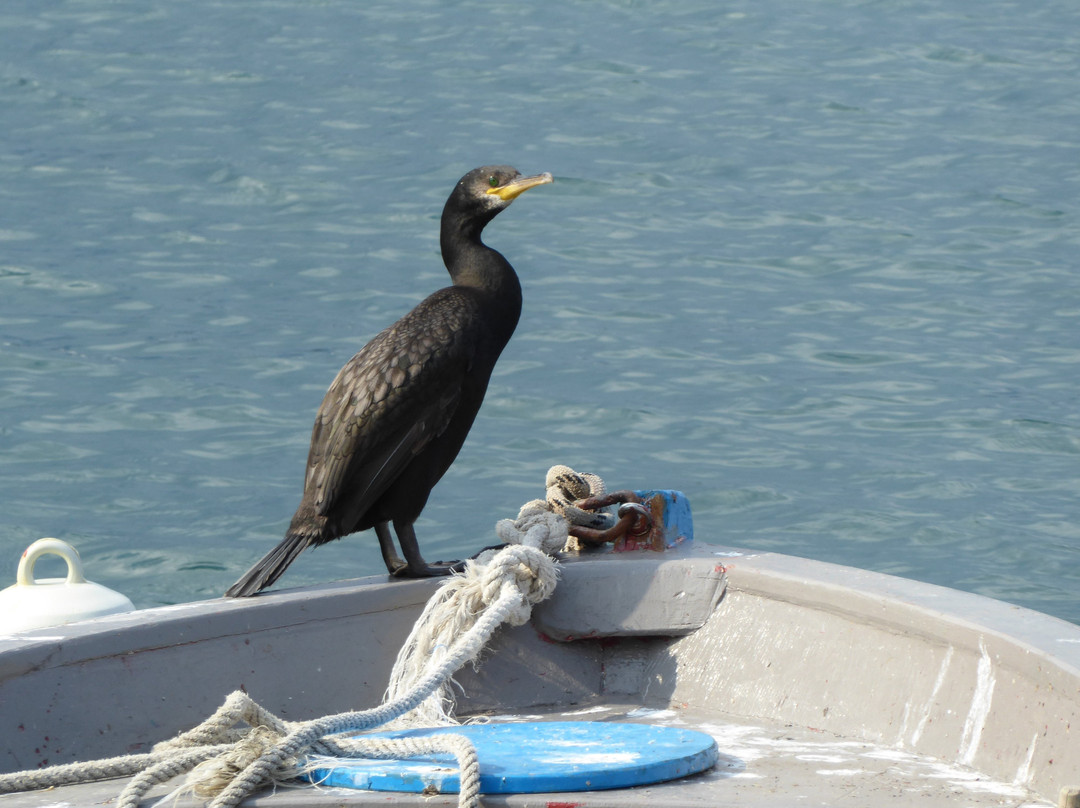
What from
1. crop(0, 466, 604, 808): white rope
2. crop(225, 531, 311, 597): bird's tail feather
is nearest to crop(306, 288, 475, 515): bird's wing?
crop(225, 531, 311, 597): bird's tail feather

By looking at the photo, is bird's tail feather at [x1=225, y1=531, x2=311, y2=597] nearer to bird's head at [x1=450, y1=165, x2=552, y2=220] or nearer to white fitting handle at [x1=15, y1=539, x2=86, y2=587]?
white fitting handle at [x1=15, y1=539, x2=86, y2=587]

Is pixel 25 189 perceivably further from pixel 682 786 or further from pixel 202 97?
pixel 682 786

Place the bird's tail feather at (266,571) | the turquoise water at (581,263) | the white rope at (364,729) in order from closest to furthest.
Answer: the white rope at (364,729) → the bird's tail feather at (266,571) → the turquoise water at (581,263)

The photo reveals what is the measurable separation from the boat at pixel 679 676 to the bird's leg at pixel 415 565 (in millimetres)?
60

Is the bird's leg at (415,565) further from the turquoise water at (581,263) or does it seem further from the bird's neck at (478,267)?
the turquoise water at (581,263)

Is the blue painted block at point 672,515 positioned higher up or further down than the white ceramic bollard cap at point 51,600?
higher up

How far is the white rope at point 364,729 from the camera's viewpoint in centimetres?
248

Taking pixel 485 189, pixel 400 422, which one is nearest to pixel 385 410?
pixel 400 422

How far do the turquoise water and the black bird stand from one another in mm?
4068

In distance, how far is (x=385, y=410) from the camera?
3.83 m

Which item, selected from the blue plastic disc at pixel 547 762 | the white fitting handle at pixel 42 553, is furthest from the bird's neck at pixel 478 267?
the blue plastic disc at pixel 547 762

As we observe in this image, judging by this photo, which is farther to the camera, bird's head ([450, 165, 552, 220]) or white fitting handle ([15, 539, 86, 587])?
bird's head ([450, 165, 552, 220])

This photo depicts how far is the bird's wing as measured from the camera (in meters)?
3.83

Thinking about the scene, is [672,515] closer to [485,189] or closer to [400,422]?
[400,422]
